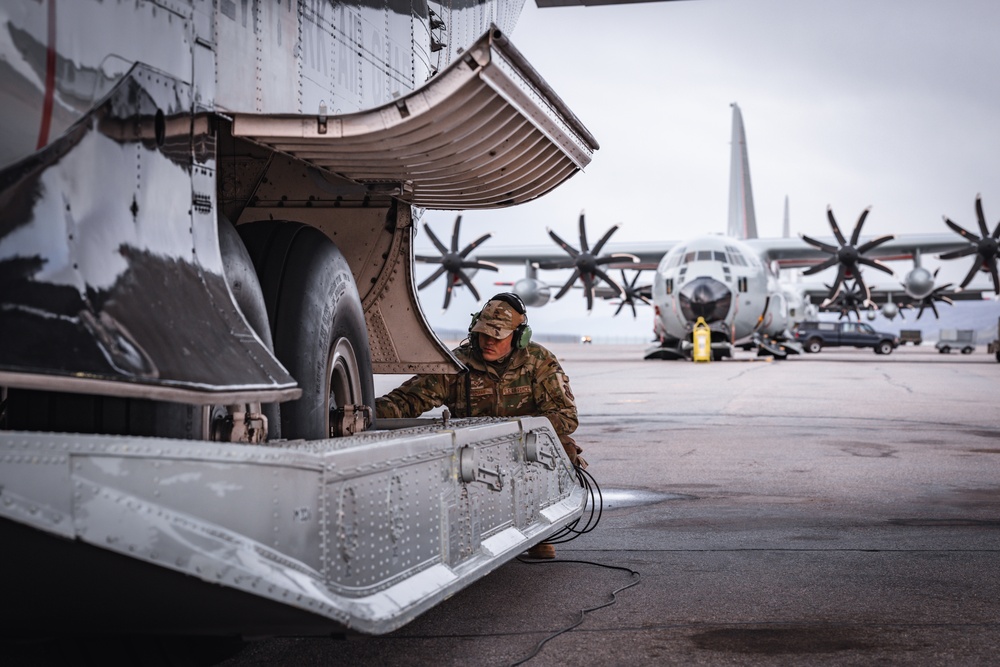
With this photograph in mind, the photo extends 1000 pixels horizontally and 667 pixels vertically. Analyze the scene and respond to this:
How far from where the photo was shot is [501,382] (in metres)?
6.14

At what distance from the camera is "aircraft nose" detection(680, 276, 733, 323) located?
3275 centimetres

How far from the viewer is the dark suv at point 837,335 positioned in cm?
5928

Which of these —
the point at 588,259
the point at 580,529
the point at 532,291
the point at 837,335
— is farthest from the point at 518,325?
the point at 837,335

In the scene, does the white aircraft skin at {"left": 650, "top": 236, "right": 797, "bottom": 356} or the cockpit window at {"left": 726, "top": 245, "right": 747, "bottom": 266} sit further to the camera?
the cockpit window at {"left": 726, "top": 245, "right": 747, "bottom": 266}

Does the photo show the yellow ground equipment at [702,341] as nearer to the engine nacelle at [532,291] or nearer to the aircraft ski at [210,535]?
the engine nacelle at [532,291]

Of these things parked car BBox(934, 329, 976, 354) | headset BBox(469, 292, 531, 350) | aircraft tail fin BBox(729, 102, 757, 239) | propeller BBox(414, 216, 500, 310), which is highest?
aircraft tail fin BBox(729, 102, 757, 239)

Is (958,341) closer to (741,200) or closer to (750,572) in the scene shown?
(741,200)

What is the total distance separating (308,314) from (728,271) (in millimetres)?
30295

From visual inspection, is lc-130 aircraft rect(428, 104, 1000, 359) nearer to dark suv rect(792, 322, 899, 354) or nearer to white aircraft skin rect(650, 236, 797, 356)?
white aircraft skin rect(650, 236, 797, 356)

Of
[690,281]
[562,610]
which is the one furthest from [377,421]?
[690,281]

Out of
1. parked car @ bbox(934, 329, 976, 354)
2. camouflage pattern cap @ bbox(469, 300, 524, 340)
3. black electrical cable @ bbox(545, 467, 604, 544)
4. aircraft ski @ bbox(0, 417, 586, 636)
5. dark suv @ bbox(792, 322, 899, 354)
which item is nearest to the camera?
aircraft ski @ bbox(0, 417, 586, 636)

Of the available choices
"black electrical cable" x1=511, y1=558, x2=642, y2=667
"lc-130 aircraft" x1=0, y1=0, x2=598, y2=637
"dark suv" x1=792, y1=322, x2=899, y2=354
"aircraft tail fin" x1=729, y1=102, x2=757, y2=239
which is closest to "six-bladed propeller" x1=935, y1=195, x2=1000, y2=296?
"aircraft tail fin" x1=729, y1=102, x2=757, y2=239

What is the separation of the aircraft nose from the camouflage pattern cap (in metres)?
27.4

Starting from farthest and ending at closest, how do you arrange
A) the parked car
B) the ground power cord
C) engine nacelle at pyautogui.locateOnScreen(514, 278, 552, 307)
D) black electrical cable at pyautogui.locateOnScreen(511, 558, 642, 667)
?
the parked car
engine nacelle at pyautogui.locateOnScreen(514, 278, 552, 307)
the ground power cord
black electrical cable at pyautogui.locateOnScreen(511, 558, 642, 667)
